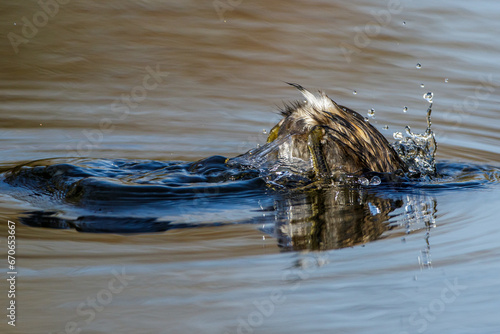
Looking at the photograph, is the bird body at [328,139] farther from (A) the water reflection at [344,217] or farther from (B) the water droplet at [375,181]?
(A) the water reflection at [344,217]

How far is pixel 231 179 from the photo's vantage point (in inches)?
213

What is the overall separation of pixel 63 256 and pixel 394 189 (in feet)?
8.49

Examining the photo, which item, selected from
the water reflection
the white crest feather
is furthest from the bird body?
the water reflection

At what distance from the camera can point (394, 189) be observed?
5.48 m

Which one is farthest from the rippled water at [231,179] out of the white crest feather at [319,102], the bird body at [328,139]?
the white crest feather at [319,102]

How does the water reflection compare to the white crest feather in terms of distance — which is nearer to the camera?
the water reflection

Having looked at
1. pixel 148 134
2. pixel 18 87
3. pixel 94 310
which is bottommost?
pixel 94 310

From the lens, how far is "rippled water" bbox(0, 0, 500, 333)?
3.36 meters

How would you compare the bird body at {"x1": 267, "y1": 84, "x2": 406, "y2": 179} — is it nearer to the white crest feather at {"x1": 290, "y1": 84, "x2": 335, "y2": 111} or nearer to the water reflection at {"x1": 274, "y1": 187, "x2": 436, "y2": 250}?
the white crest feather at {"x1": 290, "y1": 84, "x2": 335, "y2": 111}

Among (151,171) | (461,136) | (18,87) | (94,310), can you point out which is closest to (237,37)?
(18,87)

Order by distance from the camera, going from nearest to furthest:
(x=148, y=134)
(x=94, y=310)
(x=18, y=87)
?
(x=94, y=310) → (x=148, y=134) → (x=18, y=87)

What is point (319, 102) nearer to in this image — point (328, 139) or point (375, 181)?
point (328, 139)

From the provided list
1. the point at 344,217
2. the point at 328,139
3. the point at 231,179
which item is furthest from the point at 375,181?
the point at 231,179

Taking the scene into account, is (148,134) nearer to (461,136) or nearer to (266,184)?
(266,184)
